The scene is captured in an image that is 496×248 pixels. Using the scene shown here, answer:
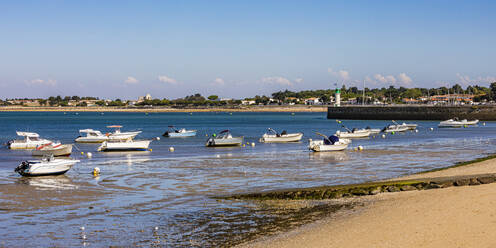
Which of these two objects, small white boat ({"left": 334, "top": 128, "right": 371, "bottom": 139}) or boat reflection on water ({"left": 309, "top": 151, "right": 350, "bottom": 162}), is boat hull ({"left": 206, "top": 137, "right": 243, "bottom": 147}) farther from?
small white boat ({"left": 334, "top": 128, "right": 371, "bottom": 139})

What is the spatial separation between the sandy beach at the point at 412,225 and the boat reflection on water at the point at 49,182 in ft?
49.8

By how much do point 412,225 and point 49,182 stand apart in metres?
20.5

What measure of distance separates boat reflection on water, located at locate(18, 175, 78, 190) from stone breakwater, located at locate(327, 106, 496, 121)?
113 m

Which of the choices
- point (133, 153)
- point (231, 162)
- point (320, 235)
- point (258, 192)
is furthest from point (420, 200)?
point (133, 153)

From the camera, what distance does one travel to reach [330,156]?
4388 cm

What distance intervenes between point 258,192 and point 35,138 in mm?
42951

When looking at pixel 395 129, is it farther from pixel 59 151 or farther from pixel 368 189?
pixel 368 189

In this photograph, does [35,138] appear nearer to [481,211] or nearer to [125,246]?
[125,246]

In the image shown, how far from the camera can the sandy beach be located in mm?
14250

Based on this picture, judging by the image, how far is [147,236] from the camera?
56.0 ft

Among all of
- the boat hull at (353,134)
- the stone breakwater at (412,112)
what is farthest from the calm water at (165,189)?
the stone breakwater at (412,112)

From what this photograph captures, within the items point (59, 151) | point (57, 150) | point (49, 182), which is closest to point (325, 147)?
point (59, 151)

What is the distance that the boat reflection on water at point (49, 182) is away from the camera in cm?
2773

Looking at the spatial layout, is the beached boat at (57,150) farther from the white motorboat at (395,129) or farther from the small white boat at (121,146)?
the white motorboat at (395,129)
